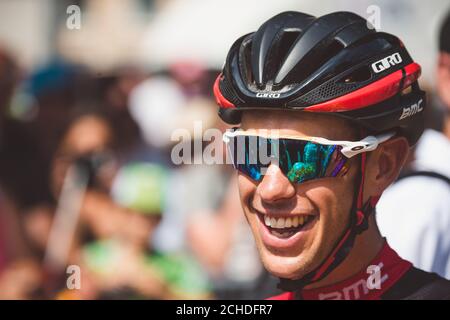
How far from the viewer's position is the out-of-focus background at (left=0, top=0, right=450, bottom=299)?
5035mm

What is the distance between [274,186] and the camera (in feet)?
8.96

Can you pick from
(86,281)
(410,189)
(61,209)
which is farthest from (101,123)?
(410,189)

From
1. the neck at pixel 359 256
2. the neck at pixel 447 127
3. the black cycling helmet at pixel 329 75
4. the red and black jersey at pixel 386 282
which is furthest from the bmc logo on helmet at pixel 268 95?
the neck at pixel 447 127

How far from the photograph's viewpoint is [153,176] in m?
5.62

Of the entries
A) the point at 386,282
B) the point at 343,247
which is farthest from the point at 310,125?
the point at 386,282

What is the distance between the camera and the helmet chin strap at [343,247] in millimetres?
2818

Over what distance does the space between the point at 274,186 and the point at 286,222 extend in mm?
140

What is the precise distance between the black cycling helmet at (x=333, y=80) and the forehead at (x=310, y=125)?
47 mm

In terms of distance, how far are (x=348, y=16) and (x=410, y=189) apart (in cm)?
85

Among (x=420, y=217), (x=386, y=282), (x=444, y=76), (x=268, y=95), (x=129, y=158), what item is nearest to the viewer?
(x=268, y=95)

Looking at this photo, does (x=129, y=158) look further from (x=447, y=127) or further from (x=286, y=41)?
(x=286, y=41)

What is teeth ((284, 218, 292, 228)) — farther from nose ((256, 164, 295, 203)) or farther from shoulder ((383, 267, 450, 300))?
shoulder ((383, 267, 450, 300))

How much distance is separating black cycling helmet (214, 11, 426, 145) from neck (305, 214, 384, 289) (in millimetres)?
369

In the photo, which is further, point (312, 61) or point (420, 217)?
point (420, 217)
